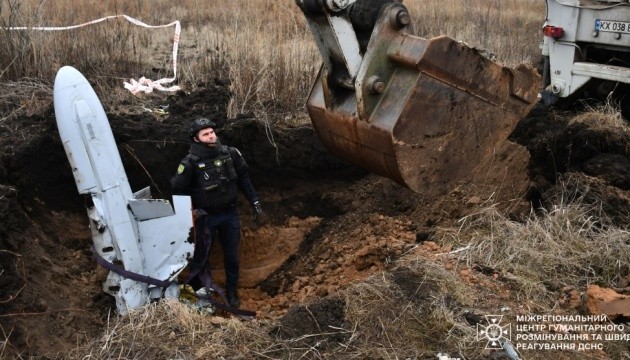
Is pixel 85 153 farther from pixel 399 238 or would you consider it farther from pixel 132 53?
pixel 132 53

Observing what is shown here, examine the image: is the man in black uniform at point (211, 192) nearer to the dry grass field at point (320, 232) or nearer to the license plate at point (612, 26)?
the dry grass field at point (320, 232)

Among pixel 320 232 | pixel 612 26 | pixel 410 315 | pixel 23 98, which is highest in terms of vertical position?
pixel 612 26

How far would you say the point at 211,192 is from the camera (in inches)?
269

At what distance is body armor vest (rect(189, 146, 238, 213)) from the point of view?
6.74 meters

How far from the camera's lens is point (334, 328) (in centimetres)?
494

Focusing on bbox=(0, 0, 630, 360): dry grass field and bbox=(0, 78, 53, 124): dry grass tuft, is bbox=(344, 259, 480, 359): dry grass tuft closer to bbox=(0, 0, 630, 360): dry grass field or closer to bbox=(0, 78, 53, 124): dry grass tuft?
bbox=(0, 0, 630, 360): dry grass field

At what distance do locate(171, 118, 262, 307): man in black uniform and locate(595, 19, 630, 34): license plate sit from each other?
14.8 feet

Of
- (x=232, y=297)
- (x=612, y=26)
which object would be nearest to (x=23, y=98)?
(x=232, y=297)

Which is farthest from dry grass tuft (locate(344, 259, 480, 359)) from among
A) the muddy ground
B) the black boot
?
the black boot

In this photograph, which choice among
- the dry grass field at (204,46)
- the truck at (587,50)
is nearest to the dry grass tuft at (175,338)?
the dry grass field at (204,46)

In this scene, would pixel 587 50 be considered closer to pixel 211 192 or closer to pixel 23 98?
pixel 211 192

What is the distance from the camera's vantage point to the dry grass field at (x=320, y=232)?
495cm

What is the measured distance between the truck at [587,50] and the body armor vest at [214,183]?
4.41m

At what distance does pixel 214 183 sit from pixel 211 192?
0.12 metres
